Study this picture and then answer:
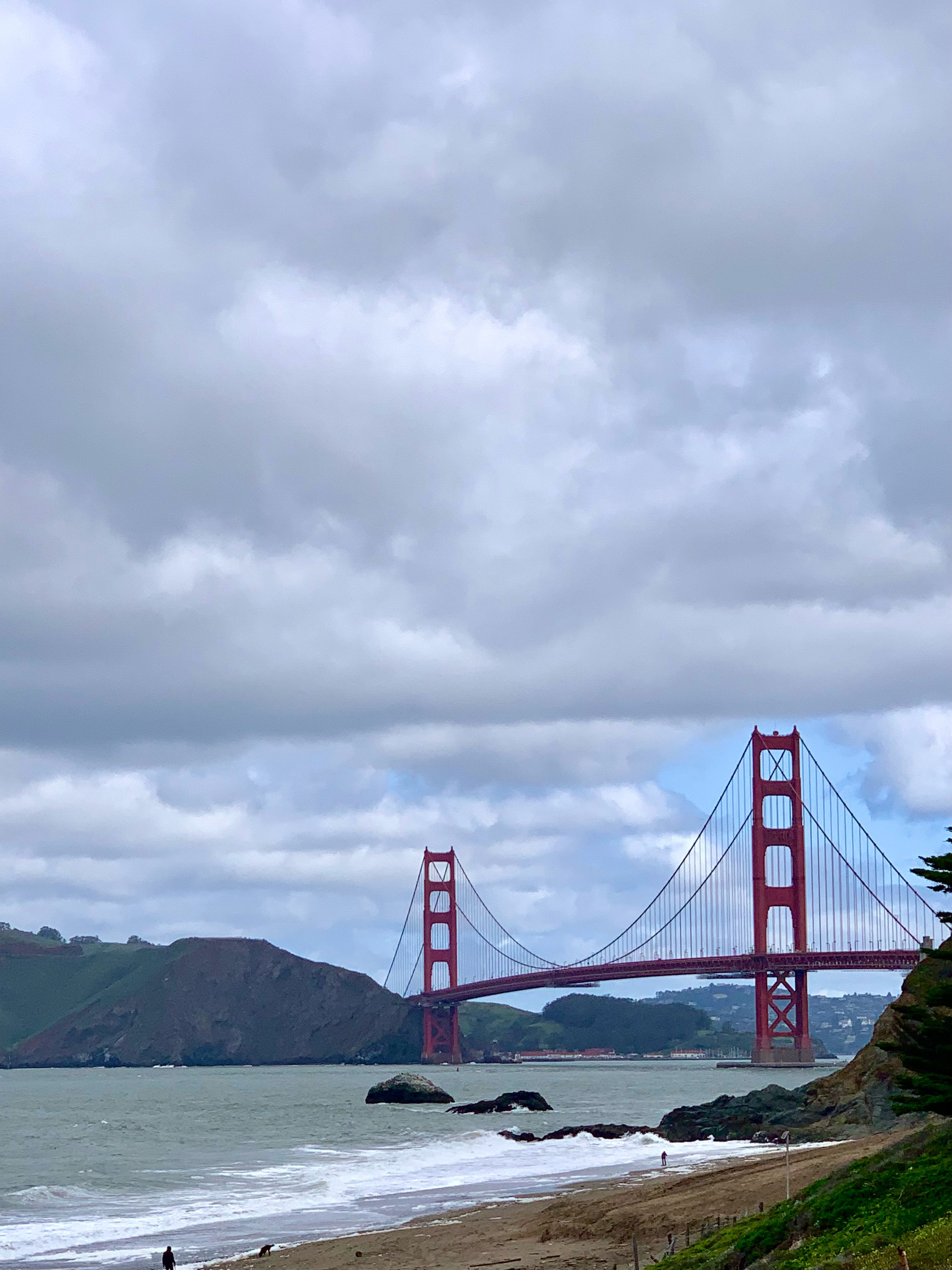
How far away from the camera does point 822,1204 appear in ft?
59.5

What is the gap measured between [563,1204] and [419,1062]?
147 metres

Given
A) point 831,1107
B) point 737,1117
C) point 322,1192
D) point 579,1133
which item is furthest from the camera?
point 579,1133

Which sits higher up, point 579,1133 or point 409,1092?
point 579,1133

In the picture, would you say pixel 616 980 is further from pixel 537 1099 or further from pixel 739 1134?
pixel 739 1134

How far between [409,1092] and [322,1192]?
155 feet

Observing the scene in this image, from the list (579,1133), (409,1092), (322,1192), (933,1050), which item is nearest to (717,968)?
(409,1092)

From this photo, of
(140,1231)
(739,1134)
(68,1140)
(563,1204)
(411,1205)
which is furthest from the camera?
(68,1140)

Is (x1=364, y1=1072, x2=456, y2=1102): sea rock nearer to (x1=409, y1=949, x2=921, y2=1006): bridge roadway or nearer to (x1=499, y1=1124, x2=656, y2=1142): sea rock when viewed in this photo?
(x1=409, y1=949, x2=921, y2=1006): bridge roadway

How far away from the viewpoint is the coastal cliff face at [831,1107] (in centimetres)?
4003

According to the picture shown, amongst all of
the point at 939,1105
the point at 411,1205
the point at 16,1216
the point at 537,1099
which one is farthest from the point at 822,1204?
the point at 537,1099

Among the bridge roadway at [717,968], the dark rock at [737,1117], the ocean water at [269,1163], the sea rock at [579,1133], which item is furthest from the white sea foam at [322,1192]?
the bridge roadway at [717,968]

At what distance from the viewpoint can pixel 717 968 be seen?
291 feet

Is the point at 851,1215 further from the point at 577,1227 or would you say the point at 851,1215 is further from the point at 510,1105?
the point at 510,1105

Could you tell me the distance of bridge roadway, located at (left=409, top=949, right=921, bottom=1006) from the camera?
269ft
